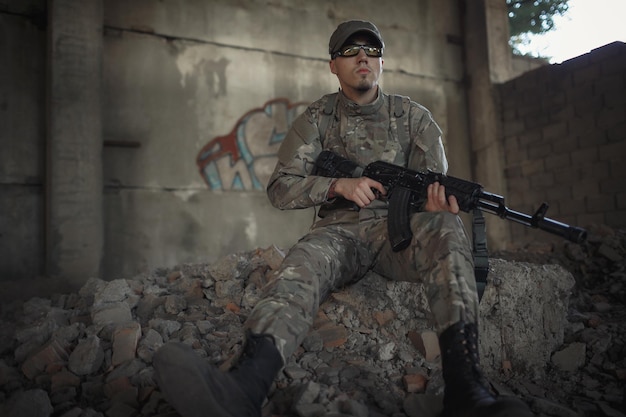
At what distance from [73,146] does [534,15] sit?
10788mm

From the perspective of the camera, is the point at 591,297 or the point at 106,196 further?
the point at 106,196

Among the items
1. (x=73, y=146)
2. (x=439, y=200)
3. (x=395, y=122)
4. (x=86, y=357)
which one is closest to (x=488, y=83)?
(x=395, y=122)

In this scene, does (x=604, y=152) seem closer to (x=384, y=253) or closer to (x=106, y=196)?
(x=384, y=253)

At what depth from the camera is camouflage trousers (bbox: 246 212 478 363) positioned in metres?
1.48

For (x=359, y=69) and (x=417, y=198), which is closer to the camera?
(x=417, y=198)

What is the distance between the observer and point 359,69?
88.5 inches

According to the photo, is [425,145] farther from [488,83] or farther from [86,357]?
[488,83]

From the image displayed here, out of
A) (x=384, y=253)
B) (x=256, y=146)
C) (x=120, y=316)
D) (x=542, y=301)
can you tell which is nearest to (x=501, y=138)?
(x=256, y=146)

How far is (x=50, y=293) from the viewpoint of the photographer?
13.9 feet

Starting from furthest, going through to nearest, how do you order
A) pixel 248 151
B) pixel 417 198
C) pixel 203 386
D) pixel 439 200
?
pixel 248 151, pixel 417 198, pixel 439 200, pixel 203 386

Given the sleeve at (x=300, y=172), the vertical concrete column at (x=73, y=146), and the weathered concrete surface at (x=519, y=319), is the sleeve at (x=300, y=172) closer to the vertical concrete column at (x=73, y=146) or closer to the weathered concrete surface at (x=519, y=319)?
the weathered concrete surface at (x=519, y=319)

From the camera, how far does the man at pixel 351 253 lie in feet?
4.05

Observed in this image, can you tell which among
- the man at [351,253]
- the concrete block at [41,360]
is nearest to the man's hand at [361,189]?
the man at [351,253]

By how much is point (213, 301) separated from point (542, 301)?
75.2 inches
